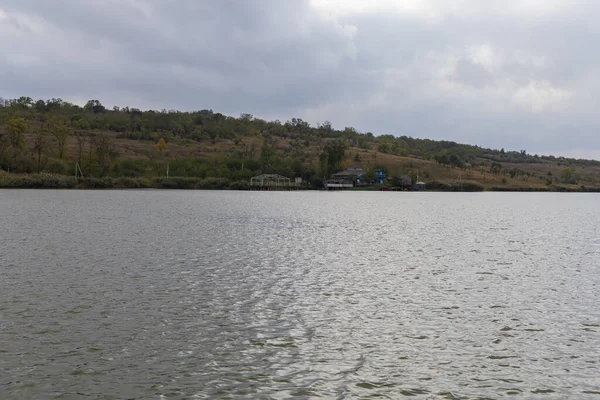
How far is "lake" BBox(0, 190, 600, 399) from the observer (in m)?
9.74

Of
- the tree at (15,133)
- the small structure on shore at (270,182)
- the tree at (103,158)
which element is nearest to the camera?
the tree at (15,133)

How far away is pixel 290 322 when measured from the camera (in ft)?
45.4

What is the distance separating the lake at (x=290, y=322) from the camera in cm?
974

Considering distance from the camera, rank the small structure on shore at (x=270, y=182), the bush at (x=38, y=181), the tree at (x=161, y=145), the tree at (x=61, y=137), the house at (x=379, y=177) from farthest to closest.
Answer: the tree at (x=161, y=145) < the house at (x=379, y=177) < the small structure on shore at (x=270, y=182) < the tree at (x=61, y=137) < the bush at (x=38, y=181)

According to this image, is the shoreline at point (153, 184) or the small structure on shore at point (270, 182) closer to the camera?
the shoreline at point (153, 184)

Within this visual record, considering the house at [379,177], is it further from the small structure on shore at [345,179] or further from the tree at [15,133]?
the tree at [15,133]

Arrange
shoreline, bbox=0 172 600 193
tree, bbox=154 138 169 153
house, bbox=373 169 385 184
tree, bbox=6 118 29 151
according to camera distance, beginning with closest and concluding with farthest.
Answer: shoreline, bbox=0 172 600 193, tree, bbox=6 118 29 151, house, bbox=373 169 385 184, tree, bbox=154 138 169 153

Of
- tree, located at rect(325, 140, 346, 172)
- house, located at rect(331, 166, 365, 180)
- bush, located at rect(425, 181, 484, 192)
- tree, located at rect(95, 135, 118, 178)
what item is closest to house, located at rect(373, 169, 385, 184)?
house, located at rect(331, 166, 365, 180)

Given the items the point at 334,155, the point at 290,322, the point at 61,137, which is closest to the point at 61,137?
the point at 61,137

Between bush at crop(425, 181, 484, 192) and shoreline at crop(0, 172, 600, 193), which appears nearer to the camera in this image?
shoreline at crop(0, 172, 600, 193)

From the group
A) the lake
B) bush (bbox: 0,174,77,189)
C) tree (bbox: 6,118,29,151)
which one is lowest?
the lake

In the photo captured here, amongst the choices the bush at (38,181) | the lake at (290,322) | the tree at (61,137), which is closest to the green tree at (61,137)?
the tree at (61,137)

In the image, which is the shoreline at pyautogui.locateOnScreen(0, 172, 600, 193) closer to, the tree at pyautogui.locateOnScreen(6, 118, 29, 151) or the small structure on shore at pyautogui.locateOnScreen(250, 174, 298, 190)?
the small structure on shore at pyautogui.locateOnScreen(250, 174, 298, 190)

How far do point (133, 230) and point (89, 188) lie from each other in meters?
100
